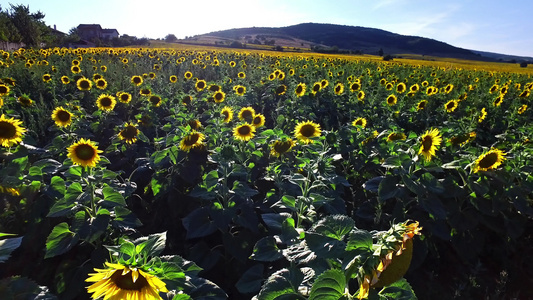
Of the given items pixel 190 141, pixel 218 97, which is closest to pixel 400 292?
pixel 190 141

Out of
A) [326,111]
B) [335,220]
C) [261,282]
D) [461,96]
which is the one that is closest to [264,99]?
[326,111]

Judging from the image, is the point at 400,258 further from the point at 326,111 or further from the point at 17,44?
the point at 17,44

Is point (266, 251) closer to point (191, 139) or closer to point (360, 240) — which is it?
point (360, 240)

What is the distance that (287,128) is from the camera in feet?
18.7

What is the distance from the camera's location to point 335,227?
1.29 meters

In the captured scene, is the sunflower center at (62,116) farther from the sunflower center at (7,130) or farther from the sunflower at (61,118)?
the sunflower center at (7,130)

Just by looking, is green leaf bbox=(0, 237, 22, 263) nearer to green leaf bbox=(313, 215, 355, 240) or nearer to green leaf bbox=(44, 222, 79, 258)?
green leaf bbox=(44, 222, 79, 258)

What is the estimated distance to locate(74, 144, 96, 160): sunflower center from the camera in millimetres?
2652

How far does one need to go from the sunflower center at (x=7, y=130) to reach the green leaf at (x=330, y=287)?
3.08 metres

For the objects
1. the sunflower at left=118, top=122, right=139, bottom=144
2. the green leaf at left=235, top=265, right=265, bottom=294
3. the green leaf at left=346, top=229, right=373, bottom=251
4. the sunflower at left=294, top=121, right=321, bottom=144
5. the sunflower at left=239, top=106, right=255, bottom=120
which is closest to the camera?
the green leaf at left=346, top=229, right=373, bottom=251

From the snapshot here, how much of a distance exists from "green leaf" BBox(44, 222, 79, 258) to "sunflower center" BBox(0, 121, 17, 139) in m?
1.38

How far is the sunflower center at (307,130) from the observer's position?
147 inches

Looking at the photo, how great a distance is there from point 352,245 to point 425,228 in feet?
7.64

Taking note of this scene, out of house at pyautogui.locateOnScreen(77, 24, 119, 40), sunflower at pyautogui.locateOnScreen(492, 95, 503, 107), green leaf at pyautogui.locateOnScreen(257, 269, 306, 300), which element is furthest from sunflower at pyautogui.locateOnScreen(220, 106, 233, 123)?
house at pyautogui.locateOnScreen(77, 24, 119, 40)
